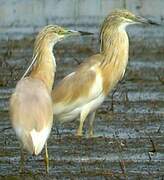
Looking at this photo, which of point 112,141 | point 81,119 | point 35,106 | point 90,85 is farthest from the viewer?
point 90,85

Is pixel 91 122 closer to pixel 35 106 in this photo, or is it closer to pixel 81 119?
pixel 81 119

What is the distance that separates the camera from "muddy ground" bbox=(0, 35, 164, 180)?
1059 centimetres

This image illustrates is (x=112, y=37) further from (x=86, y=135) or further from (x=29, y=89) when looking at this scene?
(x=29, y=89)

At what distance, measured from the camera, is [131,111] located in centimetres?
1463

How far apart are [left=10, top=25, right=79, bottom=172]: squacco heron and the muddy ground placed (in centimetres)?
40

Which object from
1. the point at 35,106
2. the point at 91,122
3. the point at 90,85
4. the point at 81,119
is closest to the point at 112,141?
the point at 81,119

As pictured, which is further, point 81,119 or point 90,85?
point 90,85

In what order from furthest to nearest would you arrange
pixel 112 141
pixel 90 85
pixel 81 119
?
pixel 90 85, pixel 81 119, pixel 112 141

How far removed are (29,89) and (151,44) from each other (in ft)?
45.8

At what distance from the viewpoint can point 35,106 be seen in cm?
1036

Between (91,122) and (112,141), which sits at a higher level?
(112,141)

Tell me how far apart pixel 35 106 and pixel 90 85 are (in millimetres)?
2757

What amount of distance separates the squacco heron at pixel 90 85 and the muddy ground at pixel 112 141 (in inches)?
11.1

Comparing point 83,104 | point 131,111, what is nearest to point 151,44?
point 131,111
